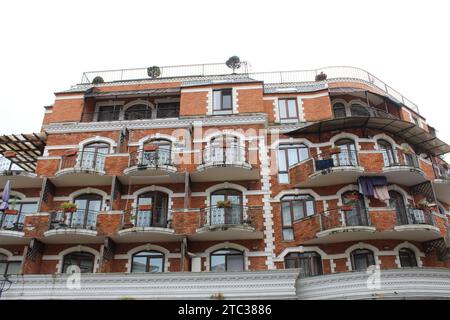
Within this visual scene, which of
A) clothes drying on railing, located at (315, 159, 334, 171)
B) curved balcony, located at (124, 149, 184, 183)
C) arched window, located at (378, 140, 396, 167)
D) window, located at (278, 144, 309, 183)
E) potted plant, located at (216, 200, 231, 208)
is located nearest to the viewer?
potted plant, located at (216, 200, 231, 208)

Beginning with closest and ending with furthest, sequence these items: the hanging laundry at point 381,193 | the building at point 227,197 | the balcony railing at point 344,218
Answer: the building at point 227,197 < the balcony railing at point 344,218 < the hanging laundry at point 381,193

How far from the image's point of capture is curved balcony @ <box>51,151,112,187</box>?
18.8 metres

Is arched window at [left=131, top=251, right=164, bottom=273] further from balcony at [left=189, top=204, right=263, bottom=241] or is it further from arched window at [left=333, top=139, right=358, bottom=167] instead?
arched window at [left=333, top=139, right=358, bottom=167]

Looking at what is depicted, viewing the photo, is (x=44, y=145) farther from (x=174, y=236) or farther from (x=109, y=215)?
(x=174, y=236)

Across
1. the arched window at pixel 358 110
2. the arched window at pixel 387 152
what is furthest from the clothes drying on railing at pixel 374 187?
the arched window at pixel 358 110

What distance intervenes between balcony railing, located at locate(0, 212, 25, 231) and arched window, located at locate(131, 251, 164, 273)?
541cm

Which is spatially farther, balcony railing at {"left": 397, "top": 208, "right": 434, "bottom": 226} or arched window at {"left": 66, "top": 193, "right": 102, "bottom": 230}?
arched window at {"left": 66, "top": 193, "right": 102, "bottom": 230}

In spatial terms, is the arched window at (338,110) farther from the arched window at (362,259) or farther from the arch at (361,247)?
the arched window at (362,259)

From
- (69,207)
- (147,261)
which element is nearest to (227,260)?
(147,261)

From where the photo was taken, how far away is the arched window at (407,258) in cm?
1761

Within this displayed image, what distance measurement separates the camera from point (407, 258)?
17.8m

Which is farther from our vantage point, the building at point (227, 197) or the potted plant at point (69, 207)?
the potted plant at point (69, 207)

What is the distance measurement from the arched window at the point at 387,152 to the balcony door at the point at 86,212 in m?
13.7

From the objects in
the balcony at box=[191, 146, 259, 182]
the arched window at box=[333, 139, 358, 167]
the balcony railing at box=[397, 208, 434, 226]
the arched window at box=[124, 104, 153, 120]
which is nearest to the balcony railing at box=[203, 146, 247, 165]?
the balcony at box=[191, 146, 259, 182]
